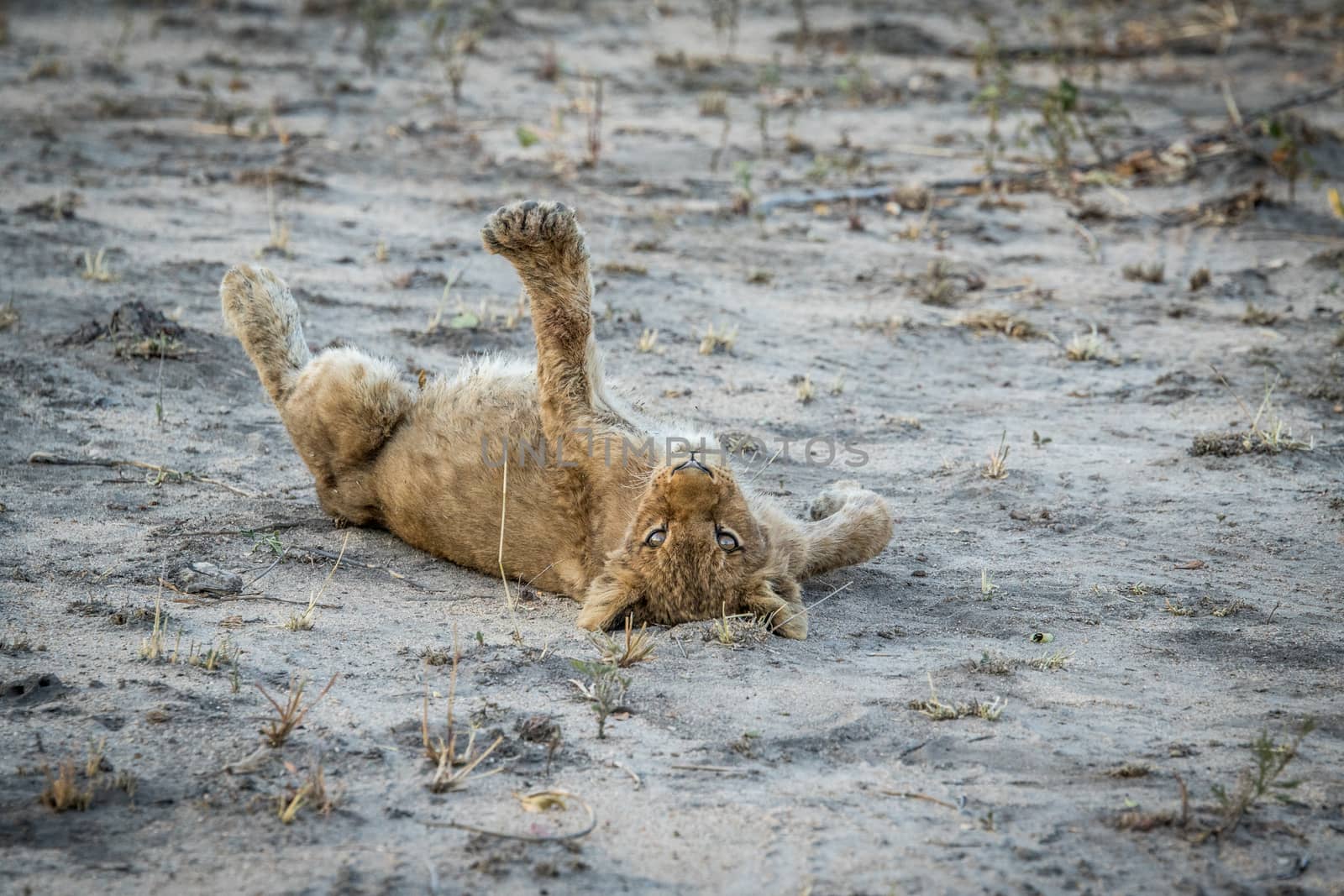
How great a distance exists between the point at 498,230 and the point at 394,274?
12.1 ft

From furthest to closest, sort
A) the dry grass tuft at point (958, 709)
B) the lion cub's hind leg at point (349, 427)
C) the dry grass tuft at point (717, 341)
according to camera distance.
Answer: the dry grass tuft at point (717, 341) < the lion cub's hind leg at point (349, 427) < the dry grass tuft at point (958, 709)

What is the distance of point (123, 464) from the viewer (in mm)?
5785

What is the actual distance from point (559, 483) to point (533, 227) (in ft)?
3.34

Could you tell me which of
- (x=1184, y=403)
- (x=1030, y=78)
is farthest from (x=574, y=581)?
(x=1030, y=78)

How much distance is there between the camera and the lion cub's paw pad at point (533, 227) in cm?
501

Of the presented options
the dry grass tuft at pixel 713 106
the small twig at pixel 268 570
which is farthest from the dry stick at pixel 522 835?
the dry grass tuft at pixel 713 106

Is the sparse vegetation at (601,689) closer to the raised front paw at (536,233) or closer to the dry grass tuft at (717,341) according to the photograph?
the raised front paw at (536,233)

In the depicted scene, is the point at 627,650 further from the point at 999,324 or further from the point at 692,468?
the point at 999,324

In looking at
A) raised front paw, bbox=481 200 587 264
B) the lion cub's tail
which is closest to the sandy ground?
the lion cub's tail

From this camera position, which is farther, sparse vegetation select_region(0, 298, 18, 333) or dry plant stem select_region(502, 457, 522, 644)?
sparse vegetation select_region(0, 298, 18, 333)

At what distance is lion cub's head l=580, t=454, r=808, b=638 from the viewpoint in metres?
4.53

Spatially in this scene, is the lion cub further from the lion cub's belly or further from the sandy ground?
the sandy ground

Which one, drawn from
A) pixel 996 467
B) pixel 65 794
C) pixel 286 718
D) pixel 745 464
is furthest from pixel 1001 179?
pixel 65 794

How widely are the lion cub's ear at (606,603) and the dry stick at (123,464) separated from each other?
1.97 meters
